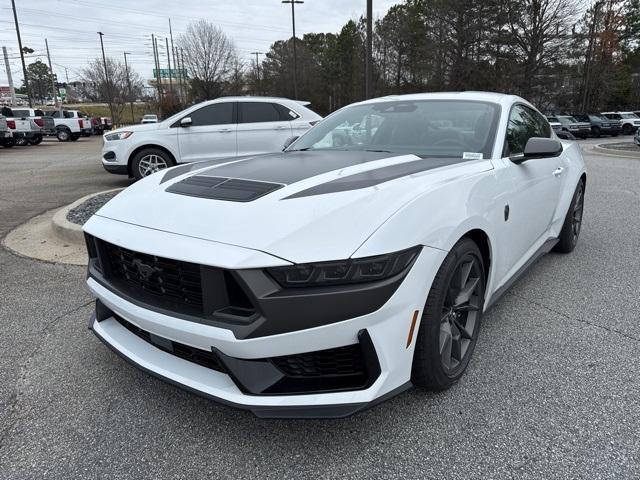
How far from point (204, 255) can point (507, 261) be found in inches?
78.2

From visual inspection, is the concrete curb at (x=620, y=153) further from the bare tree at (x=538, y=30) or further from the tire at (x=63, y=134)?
the tire at (x=63, y=134)

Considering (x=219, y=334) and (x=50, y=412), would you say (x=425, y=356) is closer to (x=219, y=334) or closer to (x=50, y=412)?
(x=219, y=334)

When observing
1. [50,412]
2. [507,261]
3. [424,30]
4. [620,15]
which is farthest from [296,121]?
[620,15]

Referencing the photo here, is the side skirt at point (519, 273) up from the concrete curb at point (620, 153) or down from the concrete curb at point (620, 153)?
up

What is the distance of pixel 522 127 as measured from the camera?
3596 millimetres

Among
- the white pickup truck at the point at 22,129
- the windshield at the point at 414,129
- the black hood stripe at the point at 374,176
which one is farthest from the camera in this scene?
the white pickup truck at the point at 22,129

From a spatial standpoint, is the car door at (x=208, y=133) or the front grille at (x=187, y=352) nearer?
the front grille at (x=187, y=352)

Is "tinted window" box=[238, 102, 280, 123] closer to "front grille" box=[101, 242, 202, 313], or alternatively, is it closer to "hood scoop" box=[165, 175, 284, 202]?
"hood scoop" box=[165, 175, 284, 202]

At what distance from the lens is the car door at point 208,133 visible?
8906mm

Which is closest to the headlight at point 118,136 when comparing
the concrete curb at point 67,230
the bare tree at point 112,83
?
the concrete curb at point 67,230

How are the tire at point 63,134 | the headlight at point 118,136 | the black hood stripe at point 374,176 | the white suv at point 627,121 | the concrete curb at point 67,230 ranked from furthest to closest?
the white suv at point 627,121
the tire at point 63,134
the headlight at point 118,136
the concrete curb at point 67,230
the black hood stripe at point 374,176

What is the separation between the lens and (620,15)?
41.6 metres

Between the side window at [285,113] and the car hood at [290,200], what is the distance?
6682mm

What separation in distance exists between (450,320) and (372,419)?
2.03ft
